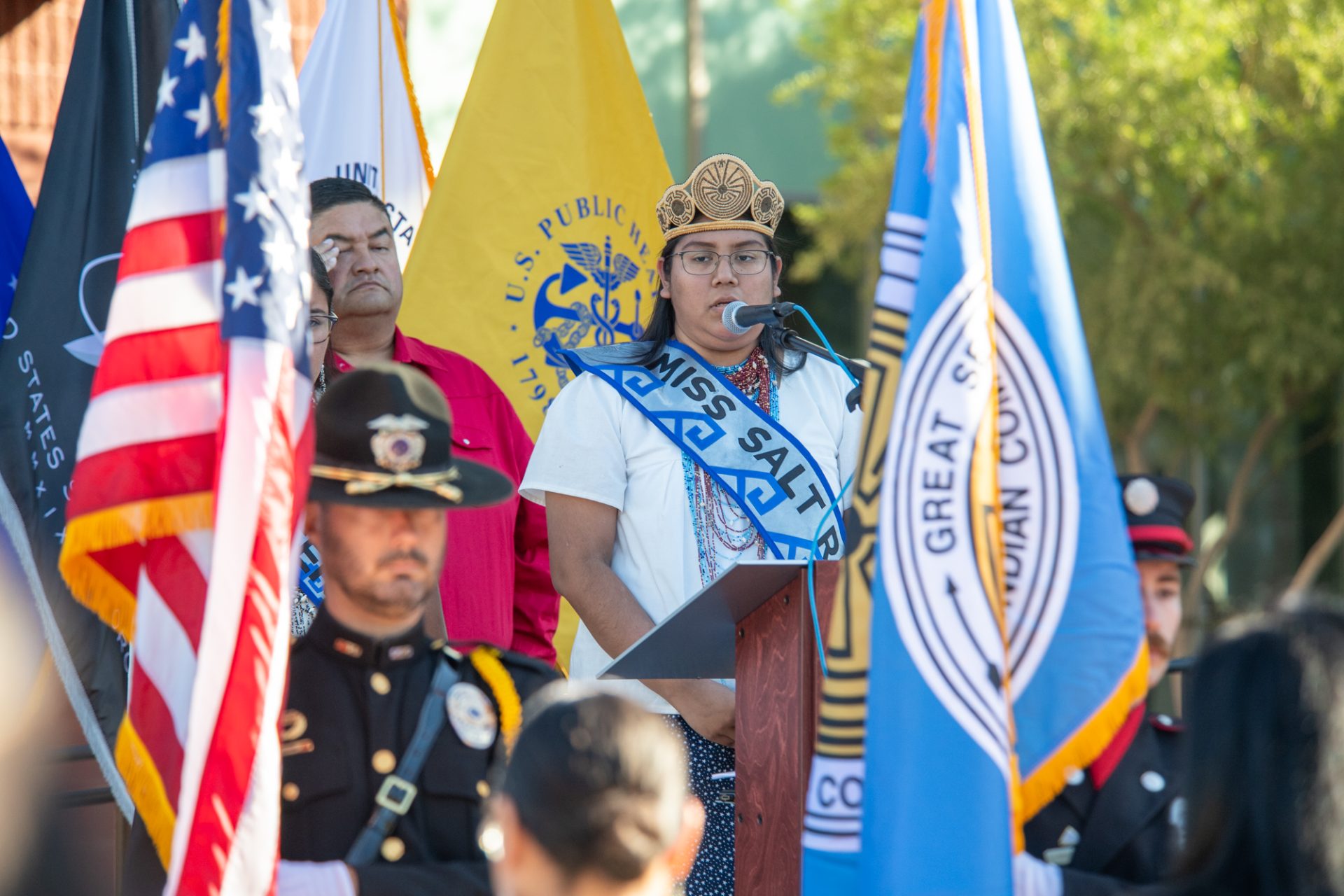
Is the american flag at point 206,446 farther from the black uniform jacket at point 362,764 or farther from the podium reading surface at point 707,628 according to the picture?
the podium reading surface at point 707,628

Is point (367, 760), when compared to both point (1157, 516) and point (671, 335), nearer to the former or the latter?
Result: point (1157, 516)

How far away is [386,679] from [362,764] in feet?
0.48

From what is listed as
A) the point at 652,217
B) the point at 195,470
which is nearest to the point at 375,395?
the point at 195,470

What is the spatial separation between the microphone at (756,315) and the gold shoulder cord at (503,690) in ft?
3.88

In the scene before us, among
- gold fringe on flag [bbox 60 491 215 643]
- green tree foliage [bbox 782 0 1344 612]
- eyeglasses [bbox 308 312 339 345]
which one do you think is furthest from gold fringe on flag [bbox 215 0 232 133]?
green tree foliage [bbox 782 0 1344 612]

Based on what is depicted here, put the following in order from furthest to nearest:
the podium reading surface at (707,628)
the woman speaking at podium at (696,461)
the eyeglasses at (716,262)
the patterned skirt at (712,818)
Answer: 1. the eyeglasses at (716,262)
2. the woman speaking at podium at (696,461)
3. the patterned skirt at (712,818)
4. the podium reading surface at (707,628)

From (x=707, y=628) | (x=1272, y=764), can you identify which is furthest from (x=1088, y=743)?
(x=707, y=628)

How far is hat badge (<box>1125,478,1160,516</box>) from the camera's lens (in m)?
2.86

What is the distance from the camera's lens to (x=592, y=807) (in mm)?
1829

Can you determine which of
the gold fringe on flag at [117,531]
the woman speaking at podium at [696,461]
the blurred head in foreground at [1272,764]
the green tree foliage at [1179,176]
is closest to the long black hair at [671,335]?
the woman speaking at podium at [696,461]

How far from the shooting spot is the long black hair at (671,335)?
425 cm

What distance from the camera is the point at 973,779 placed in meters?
2.60

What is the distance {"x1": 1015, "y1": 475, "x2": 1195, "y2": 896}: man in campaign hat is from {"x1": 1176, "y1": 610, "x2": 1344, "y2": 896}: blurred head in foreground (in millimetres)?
625

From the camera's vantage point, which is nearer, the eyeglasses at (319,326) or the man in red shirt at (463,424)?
the eyeglasses at (319,326)
